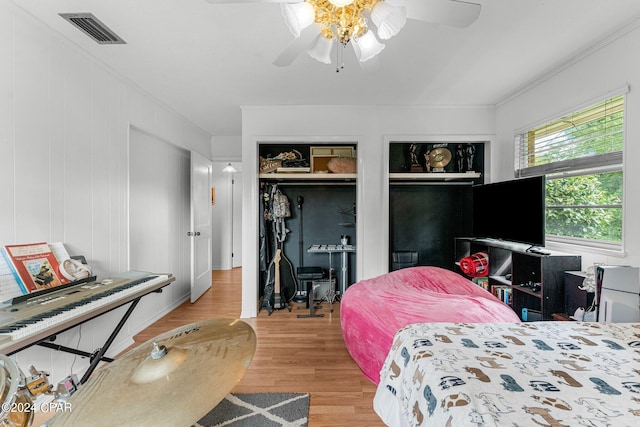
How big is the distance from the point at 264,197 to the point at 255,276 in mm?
1030

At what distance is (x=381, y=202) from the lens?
3.42 meters

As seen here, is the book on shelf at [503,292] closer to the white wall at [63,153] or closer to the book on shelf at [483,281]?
the book on shelf at [483,281]

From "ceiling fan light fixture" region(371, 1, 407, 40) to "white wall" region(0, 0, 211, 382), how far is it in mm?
2095

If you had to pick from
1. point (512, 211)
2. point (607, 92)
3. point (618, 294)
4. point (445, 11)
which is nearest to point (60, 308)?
point (445, 11)

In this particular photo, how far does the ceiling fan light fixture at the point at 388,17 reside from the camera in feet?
3.78

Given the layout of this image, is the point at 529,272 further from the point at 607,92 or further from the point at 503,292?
the point at 607,92

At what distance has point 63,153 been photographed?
202cm

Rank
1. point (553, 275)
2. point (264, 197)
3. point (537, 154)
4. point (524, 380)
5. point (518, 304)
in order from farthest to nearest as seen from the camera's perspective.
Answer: point (264, 197) → point (537, 154) → point (518, 304) → point (553, 275) → point (524, 380)

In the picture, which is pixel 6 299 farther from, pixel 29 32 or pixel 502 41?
pixel 502 41

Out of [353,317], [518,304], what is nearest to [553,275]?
[518,304]

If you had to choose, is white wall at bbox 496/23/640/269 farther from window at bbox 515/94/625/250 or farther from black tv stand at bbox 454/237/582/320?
black tv stand at bbox 454/237/582/320

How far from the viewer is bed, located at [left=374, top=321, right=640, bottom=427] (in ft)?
2.38

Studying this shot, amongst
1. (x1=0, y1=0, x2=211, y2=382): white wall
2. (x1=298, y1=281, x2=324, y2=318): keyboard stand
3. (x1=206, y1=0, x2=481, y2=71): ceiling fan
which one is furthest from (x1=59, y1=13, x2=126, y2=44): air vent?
(x1=298, y1=281, x2=324, y2=318): keyboard stand

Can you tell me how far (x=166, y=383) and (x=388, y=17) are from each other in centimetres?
151
